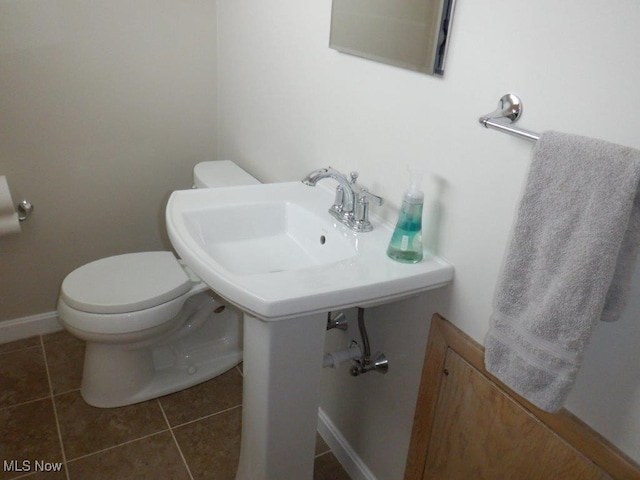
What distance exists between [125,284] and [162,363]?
16.8 inches

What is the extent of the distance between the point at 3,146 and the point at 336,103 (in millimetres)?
1279

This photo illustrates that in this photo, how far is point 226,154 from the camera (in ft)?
7.70

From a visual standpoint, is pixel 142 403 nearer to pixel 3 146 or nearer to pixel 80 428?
pixel 80 428

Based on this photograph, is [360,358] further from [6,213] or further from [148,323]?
[6,213]

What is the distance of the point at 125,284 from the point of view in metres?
1.83

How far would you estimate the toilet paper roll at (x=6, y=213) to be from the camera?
1.91 meters

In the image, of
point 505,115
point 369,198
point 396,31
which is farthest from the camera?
point 369,198

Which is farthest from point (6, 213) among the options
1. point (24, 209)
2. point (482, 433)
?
point (482, 433)

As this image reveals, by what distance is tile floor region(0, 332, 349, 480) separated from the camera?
171cm

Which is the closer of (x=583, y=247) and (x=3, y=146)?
(x=583, y=247)

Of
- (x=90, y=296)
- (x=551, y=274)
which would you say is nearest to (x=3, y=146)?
(x=90, y=296)

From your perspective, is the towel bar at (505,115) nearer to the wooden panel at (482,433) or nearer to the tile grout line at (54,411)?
the wooden panel at (482,433)

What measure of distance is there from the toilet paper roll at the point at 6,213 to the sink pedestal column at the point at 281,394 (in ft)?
3.87

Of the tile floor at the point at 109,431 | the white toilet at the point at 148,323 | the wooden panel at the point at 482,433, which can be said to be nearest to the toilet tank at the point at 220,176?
the white toilet at the point at 148,323
